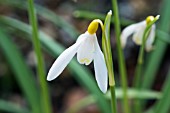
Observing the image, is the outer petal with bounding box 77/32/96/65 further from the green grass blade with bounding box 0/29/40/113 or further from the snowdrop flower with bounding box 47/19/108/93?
the green grass blade with bounding box 0/29/40/113

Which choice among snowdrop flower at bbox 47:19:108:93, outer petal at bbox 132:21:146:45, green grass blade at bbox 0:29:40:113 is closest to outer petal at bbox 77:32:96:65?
snowdrop flower at bbox 47:19:108:93

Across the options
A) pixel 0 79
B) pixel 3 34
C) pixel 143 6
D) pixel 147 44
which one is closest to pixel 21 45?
pixel 0 79

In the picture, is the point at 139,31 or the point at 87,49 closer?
the point at 87,49

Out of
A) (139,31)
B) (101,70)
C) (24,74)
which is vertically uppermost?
(24,74)

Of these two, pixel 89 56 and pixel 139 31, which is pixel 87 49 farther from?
pixel 139 31

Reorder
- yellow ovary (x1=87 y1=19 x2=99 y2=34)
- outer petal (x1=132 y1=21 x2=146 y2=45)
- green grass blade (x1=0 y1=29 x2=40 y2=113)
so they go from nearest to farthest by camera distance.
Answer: yellow ovary (x1=87 y1=19 x2=99 y2=34)
outer petal (x1=132 y1=21 x2=146 y2=45)
green grass blade (x1=0 y1=29 x2=40 y2=113)

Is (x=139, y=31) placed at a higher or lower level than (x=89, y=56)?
higher

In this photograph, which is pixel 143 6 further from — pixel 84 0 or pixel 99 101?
pixel 99 101

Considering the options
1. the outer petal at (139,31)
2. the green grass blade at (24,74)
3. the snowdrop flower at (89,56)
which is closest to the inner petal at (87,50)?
the snowdrop flower at (89,56)

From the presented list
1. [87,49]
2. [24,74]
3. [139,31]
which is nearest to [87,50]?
[87,49]
